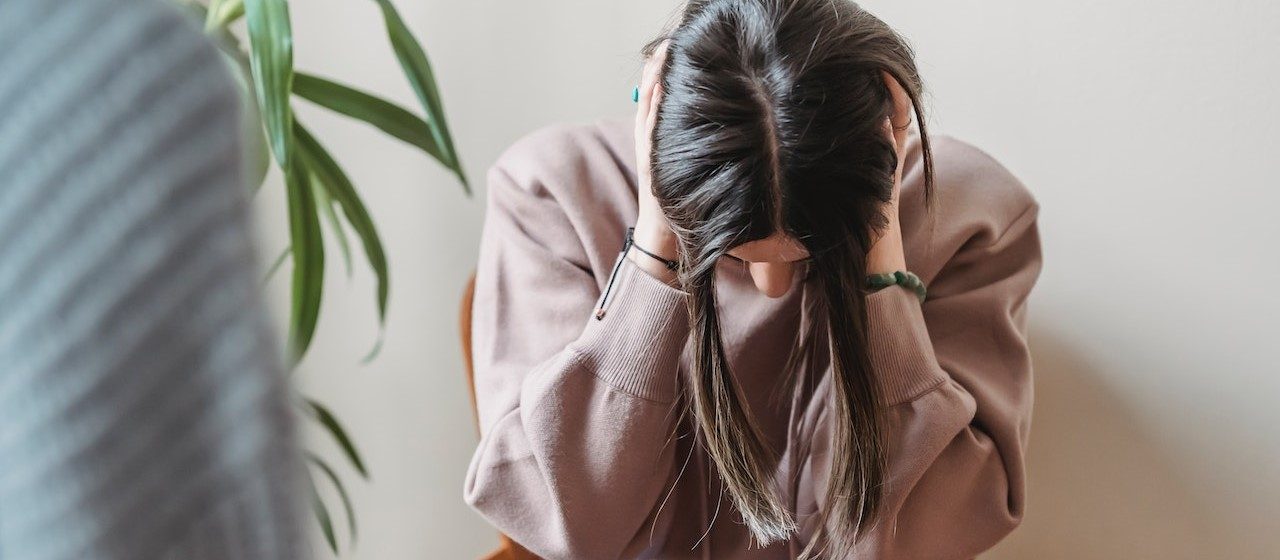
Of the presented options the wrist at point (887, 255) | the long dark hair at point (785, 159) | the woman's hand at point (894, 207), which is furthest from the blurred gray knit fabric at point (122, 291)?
the wrist at point (887, 255)

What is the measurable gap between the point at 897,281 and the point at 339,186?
1.75ft

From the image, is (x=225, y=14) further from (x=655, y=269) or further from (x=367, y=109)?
(x=655, y=269)

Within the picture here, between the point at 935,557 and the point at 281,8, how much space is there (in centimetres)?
72

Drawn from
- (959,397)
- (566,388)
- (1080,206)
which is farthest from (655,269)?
(1080,206)

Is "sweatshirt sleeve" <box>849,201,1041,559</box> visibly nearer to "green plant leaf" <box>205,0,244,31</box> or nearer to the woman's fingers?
the woman's fingers

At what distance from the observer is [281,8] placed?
2.72 ft

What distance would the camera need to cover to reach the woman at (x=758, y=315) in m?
0.70

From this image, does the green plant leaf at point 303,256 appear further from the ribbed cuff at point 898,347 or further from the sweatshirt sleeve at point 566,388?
the ribbed cuff at point 898,347

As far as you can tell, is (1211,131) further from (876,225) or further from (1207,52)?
(876,225)

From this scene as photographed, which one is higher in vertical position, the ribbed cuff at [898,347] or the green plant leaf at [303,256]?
the green plant leaf at [303,256]

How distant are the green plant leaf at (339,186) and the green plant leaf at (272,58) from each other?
0.44ft

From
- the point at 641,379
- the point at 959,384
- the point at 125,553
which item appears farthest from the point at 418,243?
the point at 125,553

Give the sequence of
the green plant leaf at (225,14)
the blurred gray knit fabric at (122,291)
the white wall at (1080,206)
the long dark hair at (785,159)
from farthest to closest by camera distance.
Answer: the white wall at (1080,206) → the green plant leaf at (225,14) → the long dark hair at (785,159) → the blurred gray knit fabric at (122,291)

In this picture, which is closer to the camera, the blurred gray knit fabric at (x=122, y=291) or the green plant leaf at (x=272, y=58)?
the blurred gray knit fabric at (x=122, y=291)
